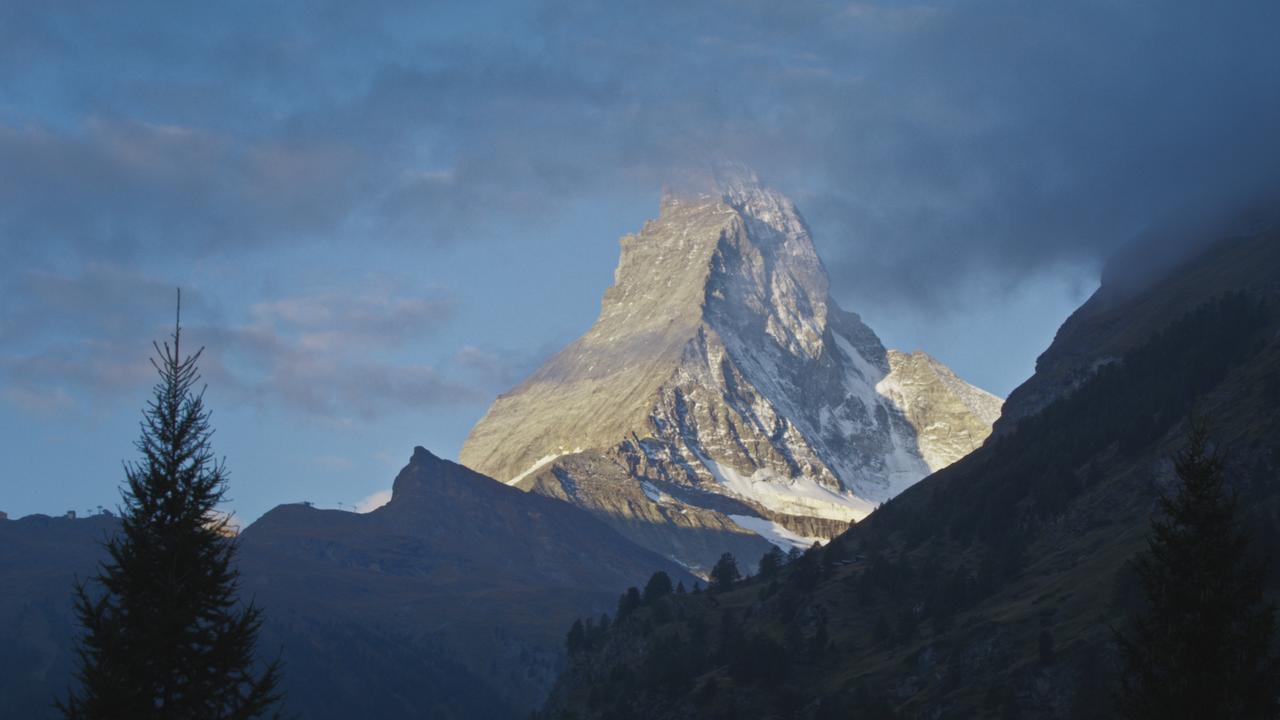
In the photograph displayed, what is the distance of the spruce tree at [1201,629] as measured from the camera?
4203 cm

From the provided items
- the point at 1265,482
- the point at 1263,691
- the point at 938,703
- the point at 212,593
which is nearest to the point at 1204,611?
the point at 1263,691

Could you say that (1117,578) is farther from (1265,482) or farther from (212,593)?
(212,593)

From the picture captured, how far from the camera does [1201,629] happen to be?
141ft

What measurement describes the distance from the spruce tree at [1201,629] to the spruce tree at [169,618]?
2531cm

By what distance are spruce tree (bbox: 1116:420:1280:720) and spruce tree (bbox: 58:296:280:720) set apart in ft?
83.0

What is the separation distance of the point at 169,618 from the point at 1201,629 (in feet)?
96.6

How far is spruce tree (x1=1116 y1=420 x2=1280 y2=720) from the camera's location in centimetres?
4203

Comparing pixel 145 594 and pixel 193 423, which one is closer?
pixel 145 594

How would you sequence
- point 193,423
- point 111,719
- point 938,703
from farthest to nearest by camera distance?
point 938,703, point 193,423, point 111,719

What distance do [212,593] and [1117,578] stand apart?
550ft

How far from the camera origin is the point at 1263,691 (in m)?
41.9

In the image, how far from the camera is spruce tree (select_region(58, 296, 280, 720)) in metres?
38.7

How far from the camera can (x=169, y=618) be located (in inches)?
1574

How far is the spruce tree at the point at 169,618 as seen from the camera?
38688mm
